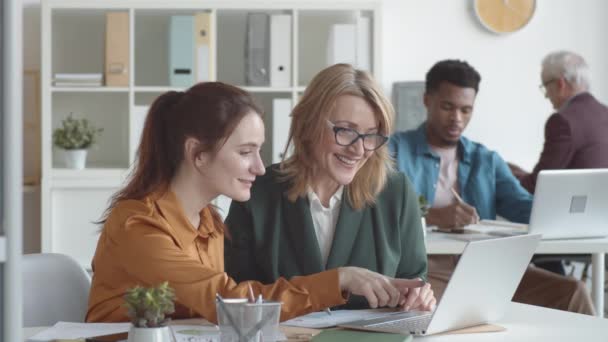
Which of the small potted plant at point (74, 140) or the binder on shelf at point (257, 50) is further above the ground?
the binder on shelf at point (257, 50)

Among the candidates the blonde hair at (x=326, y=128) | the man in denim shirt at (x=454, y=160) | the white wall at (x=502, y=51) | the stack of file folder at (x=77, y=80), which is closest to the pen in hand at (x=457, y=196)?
the man in denim shirt at (x=454, y=160)

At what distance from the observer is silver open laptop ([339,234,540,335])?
147cm

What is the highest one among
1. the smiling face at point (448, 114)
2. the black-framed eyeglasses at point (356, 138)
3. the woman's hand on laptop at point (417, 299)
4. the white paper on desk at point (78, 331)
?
the smiling face at point (448, 114)

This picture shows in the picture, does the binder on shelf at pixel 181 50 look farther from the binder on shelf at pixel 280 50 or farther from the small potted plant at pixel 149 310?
the small potted plant at pixel 149 310

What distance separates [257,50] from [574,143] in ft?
5.48

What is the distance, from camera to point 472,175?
351 cm

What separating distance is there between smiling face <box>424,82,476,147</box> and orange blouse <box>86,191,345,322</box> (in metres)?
1.97

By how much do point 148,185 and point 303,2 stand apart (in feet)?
10.1

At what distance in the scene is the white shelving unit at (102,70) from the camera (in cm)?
461

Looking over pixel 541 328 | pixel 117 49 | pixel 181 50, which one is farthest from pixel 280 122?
pixel 541 328

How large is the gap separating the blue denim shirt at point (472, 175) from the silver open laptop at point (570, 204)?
1.67 feet

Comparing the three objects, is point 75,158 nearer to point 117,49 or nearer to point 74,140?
point 74,140

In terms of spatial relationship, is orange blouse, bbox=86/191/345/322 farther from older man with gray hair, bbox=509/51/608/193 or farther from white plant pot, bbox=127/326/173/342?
older man with gray hair, bbox=509/51/608/193

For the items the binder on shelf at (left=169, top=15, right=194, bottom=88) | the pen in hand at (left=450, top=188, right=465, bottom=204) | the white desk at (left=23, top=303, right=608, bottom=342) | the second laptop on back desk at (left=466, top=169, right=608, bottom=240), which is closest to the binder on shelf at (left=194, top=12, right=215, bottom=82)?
the binder on shelf at (left=169, top=15, right=194, bottom=88)
